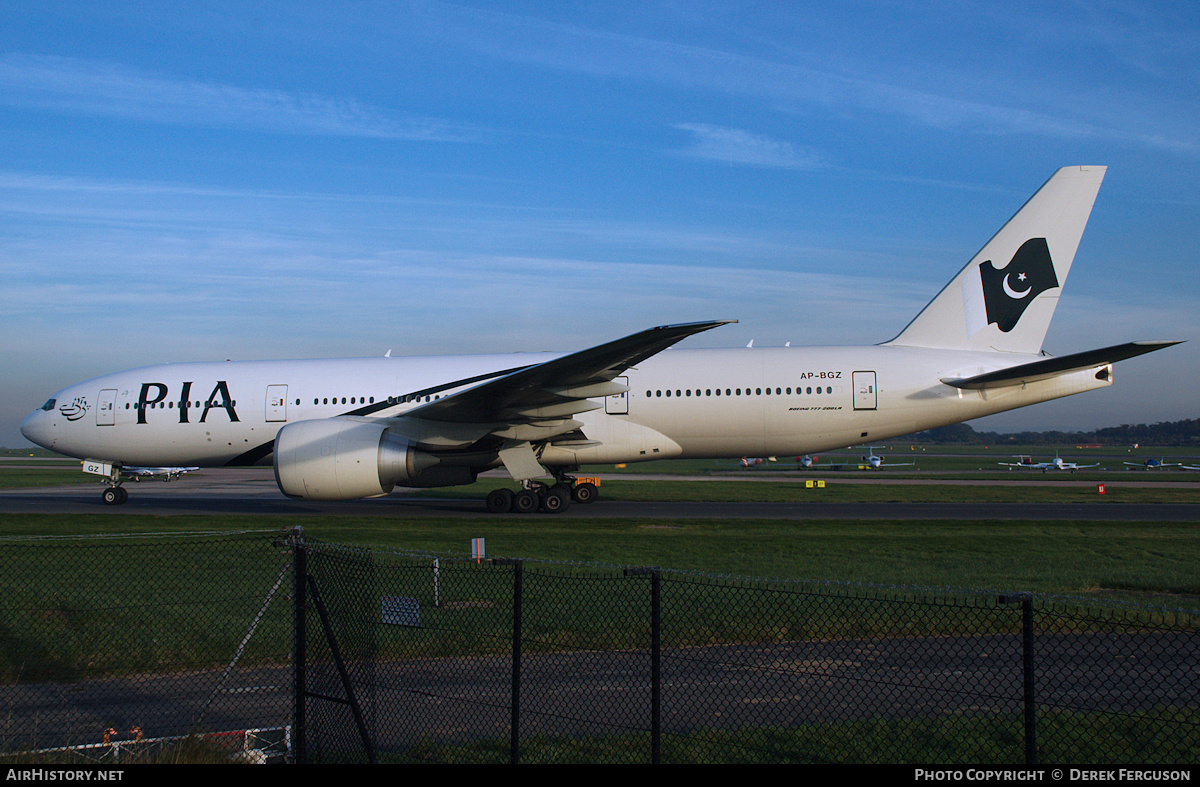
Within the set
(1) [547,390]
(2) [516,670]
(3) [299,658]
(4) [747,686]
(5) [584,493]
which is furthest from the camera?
(5) [584,493]

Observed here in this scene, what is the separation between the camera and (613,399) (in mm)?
20906

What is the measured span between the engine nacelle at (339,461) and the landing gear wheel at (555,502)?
Result: 13.8 ft

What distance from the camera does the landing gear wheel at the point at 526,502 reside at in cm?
2102

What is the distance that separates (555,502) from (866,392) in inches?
318

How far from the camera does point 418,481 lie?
19078mm

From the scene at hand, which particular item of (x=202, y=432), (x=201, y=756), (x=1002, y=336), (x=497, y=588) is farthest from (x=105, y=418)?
(x=1002, y=336)

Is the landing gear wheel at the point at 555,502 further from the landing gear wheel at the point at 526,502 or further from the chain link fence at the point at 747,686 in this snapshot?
the chain link fence at the point at 747,686

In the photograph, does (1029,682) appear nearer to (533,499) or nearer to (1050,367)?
(1050,367)

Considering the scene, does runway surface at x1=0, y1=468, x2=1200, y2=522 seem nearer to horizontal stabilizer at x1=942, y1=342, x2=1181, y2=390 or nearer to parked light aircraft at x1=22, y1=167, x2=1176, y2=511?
parked light aircraft at x1=22, y1=167, x2=1176, y2=511

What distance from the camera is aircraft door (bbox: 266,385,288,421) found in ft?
72.0

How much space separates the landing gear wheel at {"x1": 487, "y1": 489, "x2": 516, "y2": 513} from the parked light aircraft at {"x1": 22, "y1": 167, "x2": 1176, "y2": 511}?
0.13 feet

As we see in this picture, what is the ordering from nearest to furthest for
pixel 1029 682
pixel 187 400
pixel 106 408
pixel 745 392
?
Answer: pixel 1029 682, pixel 745 392, pixel 187 400, pixel 106 408

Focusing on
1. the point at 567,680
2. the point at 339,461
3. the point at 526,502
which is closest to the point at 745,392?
the point at 526,502

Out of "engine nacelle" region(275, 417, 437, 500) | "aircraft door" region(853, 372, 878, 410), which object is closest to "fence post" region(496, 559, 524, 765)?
"engine nacelle" region(275, 417, 437, 500)
